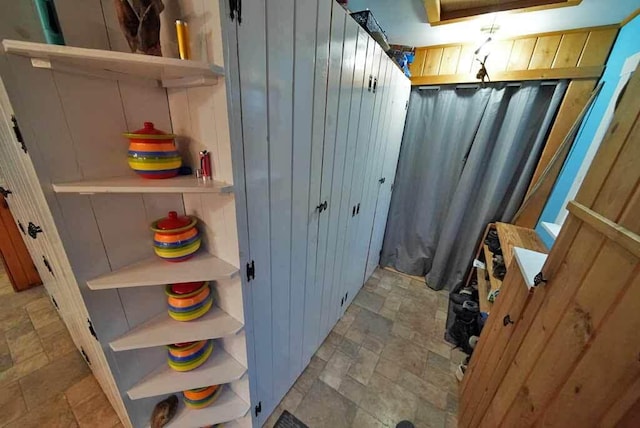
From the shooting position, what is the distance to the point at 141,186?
62 cm

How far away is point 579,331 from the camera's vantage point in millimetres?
589

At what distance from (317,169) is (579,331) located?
105cm

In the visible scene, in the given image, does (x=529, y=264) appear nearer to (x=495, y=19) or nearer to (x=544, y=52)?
(x=495, y=19)

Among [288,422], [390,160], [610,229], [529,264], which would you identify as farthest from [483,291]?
[288,422]

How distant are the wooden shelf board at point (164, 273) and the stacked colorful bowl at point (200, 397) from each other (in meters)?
0.64

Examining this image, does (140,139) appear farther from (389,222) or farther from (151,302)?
(389,222)

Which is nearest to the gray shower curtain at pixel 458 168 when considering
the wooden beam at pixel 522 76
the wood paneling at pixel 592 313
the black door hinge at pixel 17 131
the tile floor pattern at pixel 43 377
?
the wooden beam at pixel 522 76

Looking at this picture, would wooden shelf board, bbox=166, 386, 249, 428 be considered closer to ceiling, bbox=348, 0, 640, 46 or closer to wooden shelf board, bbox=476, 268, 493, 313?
wooden shelf board, bbox=476, 268, 493, 313

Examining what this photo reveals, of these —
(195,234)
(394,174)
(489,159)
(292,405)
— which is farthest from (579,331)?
(394,174)

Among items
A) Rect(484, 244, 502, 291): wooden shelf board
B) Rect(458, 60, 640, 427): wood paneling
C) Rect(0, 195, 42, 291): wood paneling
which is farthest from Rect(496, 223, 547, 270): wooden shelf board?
Rect(0, 195, 42, 291): wood paneling

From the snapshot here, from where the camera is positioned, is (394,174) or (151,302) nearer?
(151,302)

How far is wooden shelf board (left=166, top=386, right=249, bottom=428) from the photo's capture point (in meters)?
1.01

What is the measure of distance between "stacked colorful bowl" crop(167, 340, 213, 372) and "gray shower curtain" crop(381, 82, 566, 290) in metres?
2.26

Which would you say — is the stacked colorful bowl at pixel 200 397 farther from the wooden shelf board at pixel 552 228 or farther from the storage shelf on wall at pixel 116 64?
the wooden shelf board at pixel 552 228
